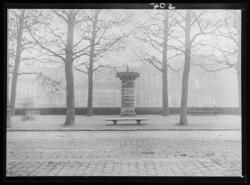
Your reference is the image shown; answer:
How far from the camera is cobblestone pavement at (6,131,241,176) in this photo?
730 cm

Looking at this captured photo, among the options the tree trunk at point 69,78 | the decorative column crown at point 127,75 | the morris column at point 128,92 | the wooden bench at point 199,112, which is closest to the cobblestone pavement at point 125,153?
the tree trunk at point 69,78

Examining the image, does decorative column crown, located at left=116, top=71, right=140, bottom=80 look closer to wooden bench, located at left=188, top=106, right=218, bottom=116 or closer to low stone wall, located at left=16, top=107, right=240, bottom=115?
low stone wall, located at left=16, top=107, right=240, bottom=115

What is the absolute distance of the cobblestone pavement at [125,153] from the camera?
24.0 feet

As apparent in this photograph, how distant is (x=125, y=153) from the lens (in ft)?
31.0

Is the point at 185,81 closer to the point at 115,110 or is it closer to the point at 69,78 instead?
the point at 69,78

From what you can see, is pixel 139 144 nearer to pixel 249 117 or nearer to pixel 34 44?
pixel 249 117

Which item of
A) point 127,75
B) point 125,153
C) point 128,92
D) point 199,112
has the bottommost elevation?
point 125,153

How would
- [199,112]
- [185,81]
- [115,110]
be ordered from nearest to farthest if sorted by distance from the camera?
[185,81]
[199,112]
[115,110]

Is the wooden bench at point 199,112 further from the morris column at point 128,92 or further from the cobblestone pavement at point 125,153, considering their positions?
the cobblestone pavement at point 125,153

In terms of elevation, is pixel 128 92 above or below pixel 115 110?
above

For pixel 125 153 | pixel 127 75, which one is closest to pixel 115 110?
pixel 127 75

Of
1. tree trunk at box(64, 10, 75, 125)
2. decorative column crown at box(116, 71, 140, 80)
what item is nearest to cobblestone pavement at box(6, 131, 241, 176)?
tree trunk at box(64, 10, 75, 125)

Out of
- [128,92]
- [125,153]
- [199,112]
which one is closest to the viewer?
[125,153]

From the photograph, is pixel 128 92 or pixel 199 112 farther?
pixel 199 112
